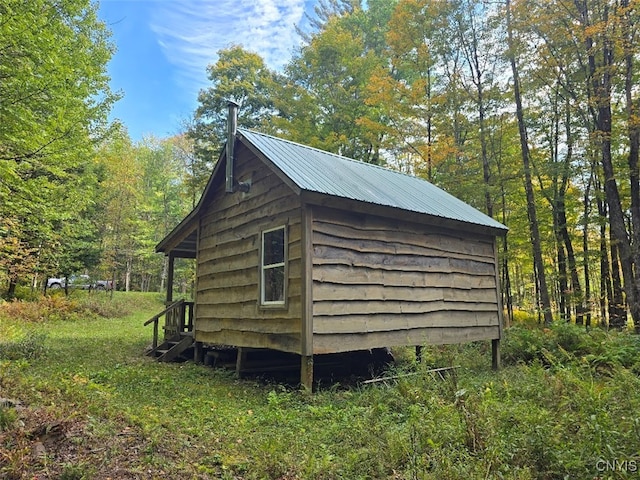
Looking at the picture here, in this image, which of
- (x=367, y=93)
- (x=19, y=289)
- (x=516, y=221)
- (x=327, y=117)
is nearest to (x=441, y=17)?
(x=367, y=93)

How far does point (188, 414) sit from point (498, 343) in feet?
26.6

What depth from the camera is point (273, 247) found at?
8.69m

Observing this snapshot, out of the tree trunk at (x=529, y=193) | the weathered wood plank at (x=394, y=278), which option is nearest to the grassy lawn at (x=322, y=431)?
the weathered wood plank at (x=394, y=278)

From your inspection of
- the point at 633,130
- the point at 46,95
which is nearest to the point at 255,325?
the point at 46,95

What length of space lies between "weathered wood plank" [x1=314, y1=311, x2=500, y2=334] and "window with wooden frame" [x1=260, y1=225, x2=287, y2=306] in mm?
1399

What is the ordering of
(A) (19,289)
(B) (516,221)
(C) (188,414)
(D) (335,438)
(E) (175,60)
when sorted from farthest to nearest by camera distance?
(E) (175,60) < (A) (19,289) < (B) (516,221) < (C) (188,414) < (D) (335,438)

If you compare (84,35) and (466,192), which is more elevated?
(84,35)

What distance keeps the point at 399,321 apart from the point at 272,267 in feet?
9.09

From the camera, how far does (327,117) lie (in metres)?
20.6

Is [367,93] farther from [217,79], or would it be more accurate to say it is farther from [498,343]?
[498,343]

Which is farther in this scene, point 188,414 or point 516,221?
point 516,221

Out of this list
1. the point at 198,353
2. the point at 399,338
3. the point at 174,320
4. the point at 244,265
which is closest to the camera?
the point at 399,338

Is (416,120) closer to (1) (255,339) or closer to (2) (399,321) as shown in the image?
(2) (399,321)

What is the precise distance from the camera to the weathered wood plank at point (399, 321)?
24.3ft
